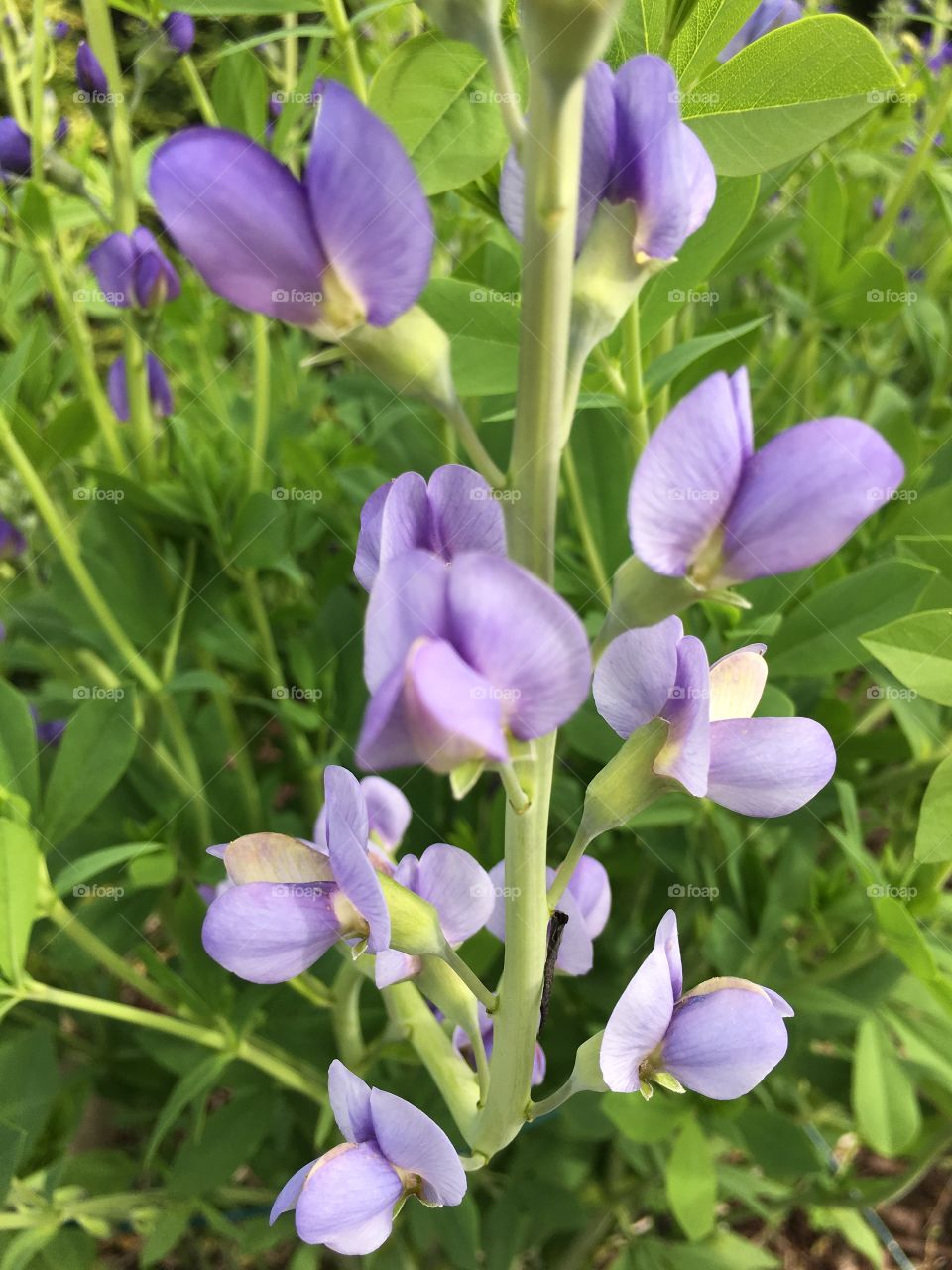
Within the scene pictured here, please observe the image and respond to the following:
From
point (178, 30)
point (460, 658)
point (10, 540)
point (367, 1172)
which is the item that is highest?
point (178, 30)

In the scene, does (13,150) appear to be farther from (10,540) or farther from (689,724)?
(689,724)

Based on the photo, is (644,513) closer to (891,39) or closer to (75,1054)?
(75,1054)

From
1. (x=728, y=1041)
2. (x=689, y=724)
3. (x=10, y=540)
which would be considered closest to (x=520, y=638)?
(x=689, y=724)

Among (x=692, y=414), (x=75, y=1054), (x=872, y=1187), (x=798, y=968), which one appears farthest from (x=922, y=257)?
(x=75, y=1054)

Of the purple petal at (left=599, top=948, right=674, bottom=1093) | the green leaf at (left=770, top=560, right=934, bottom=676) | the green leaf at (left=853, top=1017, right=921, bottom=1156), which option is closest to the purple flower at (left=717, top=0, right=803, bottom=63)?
the green leaf at (left=770, top=560, right=934, bottom=676)

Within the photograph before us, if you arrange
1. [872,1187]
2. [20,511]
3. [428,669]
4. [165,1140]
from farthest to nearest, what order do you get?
1. [165,1140]
2. [20,511]
3. [872,1187]
4. [428,669]

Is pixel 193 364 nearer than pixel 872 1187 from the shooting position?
No
